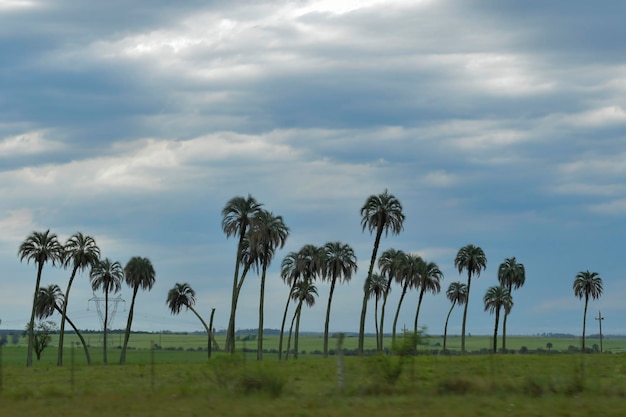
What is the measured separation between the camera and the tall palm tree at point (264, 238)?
93250mm

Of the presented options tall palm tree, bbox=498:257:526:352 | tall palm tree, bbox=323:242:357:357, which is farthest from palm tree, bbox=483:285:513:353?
tall palm tree, bbox=323:242:357:357

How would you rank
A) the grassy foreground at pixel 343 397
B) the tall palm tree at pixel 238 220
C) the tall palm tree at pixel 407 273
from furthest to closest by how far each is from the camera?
the tall palm tree at pixel 407 273 → the tall palm tree at pixel 238 220 → the grassy foreground at pixel 343 397

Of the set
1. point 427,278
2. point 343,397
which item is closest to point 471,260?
point 427,278

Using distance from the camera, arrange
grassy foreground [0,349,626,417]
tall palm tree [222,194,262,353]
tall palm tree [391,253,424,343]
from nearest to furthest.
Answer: grassy foreground [0,349,626,417] < tall palm tree [222,194,262,353] < tall palm tree [391,253,424,343]

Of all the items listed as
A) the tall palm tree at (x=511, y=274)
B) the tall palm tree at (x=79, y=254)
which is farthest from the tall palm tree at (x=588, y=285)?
the tall palm tree at (x=79, y=254)

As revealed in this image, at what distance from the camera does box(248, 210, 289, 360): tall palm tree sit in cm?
9325

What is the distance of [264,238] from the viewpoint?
3723 inches

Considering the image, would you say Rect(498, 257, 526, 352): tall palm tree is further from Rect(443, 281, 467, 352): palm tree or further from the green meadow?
the green meadow

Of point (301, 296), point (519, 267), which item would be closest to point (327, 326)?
point (301, 296)

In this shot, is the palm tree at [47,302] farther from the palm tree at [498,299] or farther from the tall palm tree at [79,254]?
the palm tree at [498,299]

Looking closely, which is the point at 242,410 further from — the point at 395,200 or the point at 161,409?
the point at 395,200

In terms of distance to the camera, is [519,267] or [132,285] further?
[519,267]

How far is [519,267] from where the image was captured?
153 m

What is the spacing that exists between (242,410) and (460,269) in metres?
112
